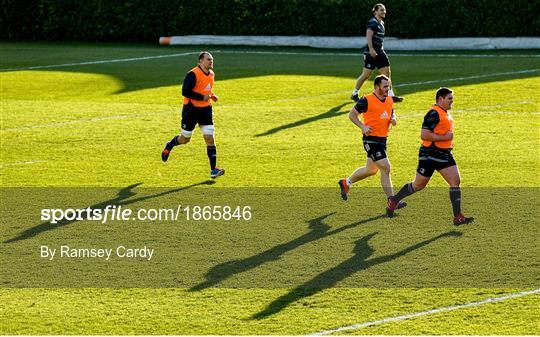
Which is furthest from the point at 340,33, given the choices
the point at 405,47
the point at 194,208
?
the point at 194,208

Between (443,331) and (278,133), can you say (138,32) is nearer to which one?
(278,133)

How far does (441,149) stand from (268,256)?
8.78 feet

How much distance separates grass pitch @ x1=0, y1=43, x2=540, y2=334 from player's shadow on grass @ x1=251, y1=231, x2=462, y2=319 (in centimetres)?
7

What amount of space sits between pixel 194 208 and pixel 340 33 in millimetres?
21790

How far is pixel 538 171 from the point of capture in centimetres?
1659

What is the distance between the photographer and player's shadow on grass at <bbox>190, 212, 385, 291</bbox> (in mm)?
11438

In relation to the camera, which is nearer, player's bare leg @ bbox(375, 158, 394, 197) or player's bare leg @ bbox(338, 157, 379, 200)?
player's bare leg @ bbox(375, 158, 394, 197)

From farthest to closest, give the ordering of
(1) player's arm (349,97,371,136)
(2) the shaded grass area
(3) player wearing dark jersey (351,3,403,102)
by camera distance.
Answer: (3) player wearing dark jersey (351,3,403,102) → (1) player's arm (349,97,371,136) → (2) the shaded grass area

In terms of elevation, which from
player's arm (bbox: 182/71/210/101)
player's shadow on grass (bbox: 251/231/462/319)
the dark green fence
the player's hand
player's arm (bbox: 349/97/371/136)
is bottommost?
the dark green fence

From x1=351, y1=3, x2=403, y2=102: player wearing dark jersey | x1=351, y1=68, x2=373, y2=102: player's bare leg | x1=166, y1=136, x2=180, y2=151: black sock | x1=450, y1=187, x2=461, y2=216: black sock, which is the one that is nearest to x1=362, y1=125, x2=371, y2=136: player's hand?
x1=450, y1=187, x2=461, y2=216: black sock

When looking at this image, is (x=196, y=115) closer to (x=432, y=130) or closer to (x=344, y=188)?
(x=344, y=188)
